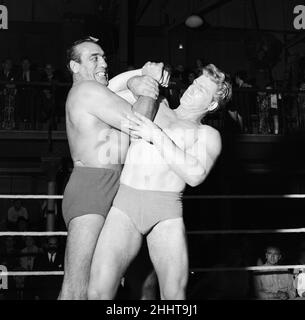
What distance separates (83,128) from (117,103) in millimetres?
214

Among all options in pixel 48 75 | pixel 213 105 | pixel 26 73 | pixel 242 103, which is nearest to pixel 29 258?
pixel 48 75

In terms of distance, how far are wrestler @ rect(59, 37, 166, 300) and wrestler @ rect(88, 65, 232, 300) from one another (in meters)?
0.06

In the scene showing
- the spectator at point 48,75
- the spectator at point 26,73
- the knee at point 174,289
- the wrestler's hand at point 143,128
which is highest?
the spectator at point 26,73

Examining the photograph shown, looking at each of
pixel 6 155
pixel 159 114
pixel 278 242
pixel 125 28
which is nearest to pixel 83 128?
pixel 159 114

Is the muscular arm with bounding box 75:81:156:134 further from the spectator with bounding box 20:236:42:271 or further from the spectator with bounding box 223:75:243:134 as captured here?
the spectator with bounding box 223:75:243:134

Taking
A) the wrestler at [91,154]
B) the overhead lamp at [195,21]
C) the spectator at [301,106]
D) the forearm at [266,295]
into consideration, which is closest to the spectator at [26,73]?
the overhead lamp at [195,21]

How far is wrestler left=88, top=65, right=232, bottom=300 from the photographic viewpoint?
1.81 m

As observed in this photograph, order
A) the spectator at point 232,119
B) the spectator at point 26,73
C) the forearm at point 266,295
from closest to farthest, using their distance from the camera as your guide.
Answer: the forearm at point 266,295 → the spectator at point 232,119 → the spectator at point 26,73

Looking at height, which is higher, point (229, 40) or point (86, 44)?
point (229, 40)

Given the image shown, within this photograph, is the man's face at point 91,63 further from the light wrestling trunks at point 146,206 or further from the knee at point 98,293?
the knee at point 98,293

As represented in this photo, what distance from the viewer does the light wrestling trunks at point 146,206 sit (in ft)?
6.27

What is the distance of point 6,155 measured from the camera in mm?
6984

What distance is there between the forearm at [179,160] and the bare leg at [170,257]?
227 millimetres

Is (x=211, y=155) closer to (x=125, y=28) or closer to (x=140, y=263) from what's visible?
(x=140, y=263)
